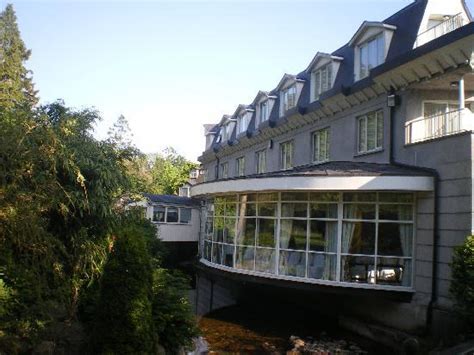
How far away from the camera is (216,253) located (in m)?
18.1

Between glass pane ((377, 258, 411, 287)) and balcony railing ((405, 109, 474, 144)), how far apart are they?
12.4 ft

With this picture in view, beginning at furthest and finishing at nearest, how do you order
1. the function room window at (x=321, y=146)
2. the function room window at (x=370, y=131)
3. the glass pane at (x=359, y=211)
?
the function room window at (x=321, y=146) → the function room window at (x=370, y=131) → the glass pane at (x=359, y=211)

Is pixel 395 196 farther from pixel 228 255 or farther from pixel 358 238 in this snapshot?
pixel 228 255

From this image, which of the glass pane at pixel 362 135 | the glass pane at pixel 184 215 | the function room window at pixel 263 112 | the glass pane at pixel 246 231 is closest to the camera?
the glass pane at pixel 246 231

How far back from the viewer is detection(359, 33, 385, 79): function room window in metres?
17.0

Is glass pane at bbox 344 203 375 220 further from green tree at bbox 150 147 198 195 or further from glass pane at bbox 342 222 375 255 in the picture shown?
green tree at bbox 150 147 198 195

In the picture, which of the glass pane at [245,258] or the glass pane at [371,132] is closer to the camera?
A: the glass pane at [245,258]

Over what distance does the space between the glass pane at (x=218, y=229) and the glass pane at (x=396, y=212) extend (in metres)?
6.25

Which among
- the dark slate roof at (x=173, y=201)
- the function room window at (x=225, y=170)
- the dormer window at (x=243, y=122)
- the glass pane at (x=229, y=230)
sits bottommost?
the glass pane at (x=229, y=230)

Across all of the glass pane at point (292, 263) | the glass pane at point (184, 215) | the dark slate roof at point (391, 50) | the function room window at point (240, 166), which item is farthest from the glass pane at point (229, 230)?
the glass pane at point (184, 215)

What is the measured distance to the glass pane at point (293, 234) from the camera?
14.9 m

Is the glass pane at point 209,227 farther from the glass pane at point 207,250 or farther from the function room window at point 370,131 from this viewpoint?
the function room window at point 370,131

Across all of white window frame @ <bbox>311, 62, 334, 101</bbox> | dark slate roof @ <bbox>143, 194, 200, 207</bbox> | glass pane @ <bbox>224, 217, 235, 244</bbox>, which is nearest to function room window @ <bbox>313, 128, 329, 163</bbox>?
white window frame @ <bbox>311, 62, 334, 101</bbox>

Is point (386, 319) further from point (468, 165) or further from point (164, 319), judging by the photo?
point (164, 319)
